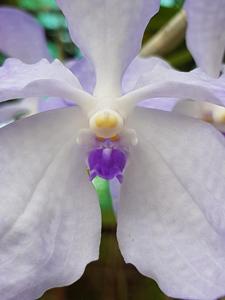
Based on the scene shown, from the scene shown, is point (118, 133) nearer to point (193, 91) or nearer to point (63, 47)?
point (193, 91)

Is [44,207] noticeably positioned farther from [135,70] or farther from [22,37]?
[22,37]

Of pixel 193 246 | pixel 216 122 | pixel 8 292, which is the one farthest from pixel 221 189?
pixel 8 292

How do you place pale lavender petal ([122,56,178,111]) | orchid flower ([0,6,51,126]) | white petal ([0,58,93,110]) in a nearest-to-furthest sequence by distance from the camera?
1. white petal ([0,58,93,110])
2. pale lavender petal ([122,56,178,111])
3. orchid flower ([0,6,51,126])

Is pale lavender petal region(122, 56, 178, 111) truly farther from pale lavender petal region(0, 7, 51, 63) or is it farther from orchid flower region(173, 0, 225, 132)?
pale lavender petal region(0, 7, 51, 63)

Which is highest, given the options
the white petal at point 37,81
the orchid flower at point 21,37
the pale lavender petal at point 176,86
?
the orchid flower at point 21,37

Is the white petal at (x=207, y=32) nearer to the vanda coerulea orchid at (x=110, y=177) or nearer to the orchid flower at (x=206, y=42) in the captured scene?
the orchid flower at (x=206, y=42)

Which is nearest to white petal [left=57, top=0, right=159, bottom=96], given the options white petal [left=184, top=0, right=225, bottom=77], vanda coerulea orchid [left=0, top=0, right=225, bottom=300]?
vanda coerulea orchid [left=0, top=0, right=225, bottom=300]

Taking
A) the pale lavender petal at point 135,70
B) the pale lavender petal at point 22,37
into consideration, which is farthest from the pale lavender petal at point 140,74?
the pale lavender petal at point 22,37
